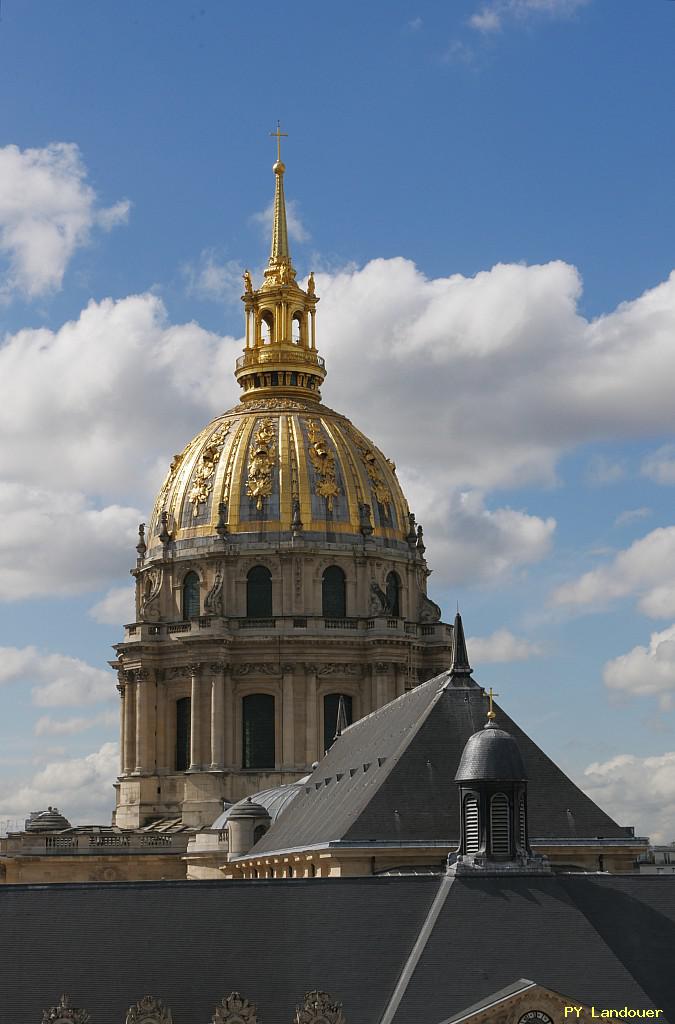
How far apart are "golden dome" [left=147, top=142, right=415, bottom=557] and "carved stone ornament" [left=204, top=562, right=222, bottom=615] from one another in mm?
2609

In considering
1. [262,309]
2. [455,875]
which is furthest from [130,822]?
[455,875]

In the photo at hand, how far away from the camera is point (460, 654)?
248ft

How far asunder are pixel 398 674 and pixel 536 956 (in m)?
77.7

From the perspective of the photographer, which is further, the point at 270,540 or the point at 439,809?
the point at 270,540

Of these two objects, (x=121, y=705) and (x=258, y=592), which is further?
(x=121, y=705)

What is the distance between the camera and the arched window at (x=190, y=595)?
446 ft

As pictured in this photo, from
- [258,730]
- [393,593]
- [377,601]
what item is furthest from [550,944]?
[393,593]

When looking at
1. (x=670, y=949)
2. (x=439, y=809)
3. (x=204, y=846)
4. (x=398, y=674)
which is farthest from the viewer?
(x=398, y=674)

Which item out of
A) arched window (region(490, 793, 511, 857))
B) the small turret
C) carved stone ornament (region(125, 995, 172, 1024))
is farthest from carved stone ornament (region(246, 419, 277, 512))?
carved stone ornament (region(125, 995, 172, 1024))

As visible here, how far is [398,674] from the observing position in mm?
133500

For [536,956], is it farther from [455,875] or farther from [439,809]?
[439,809]

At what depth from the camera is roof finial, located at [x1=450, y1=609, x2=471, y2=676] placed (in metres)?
75.1

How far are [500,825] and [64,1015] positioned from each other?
552 inches

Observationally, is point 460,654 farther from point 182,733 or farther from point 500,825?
point 182,733
